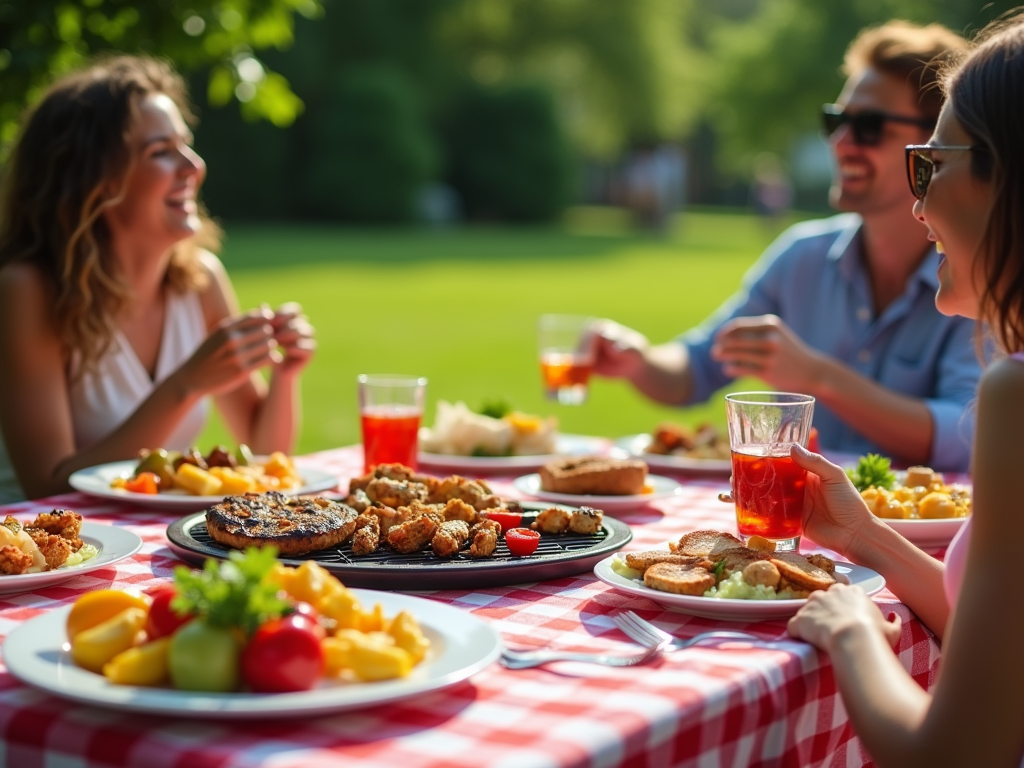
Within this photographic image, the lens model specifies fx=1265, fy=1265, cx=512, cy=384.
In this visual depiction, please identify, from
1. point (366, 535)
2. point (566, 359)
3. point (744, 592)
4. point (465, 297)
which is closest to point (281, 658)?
point (366, 535)

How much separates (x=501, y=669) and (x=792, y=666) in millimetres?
452

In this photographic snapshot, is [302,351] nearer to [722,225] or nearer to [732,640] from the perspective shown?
[732,640]

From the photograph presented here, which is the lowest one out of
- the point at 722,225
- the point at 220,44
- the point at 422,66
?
the point at 722,225

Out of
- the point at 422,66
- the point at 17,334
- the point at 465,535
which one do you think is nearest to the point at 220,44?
the point at 17,334

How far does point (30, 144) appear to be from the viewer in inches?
166

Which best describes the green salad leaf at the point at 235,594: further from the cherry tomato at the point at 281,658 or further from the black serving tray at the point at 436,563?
the black serving tray at the point at 436,563

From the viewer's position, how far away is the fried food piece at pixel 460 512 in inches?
103

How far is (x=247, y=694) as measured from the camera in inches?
65.8

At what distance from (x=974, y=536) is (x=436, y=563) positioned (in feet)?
3.18

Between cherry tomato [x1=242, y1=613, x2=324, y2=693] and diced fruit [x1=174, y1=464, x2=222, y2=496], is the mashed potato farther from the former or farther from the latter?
diced fruit [x1=174, y1=464, x2=222, y2=496]

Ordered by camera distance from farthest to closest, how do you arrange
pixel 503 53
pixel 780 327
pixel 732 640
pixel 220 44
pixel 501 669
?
1. pixel 503 53
2. pixel 220 44
3. pixel 780 327
4. pixel 732 640
5. pixel 501 669

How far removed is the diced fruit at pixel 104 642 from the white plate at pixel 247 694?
0.02 meters

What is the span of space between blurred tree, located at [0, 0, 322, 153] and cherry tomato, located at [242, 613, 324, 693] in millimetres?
3874

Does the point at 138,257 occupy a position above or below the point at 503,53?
below
